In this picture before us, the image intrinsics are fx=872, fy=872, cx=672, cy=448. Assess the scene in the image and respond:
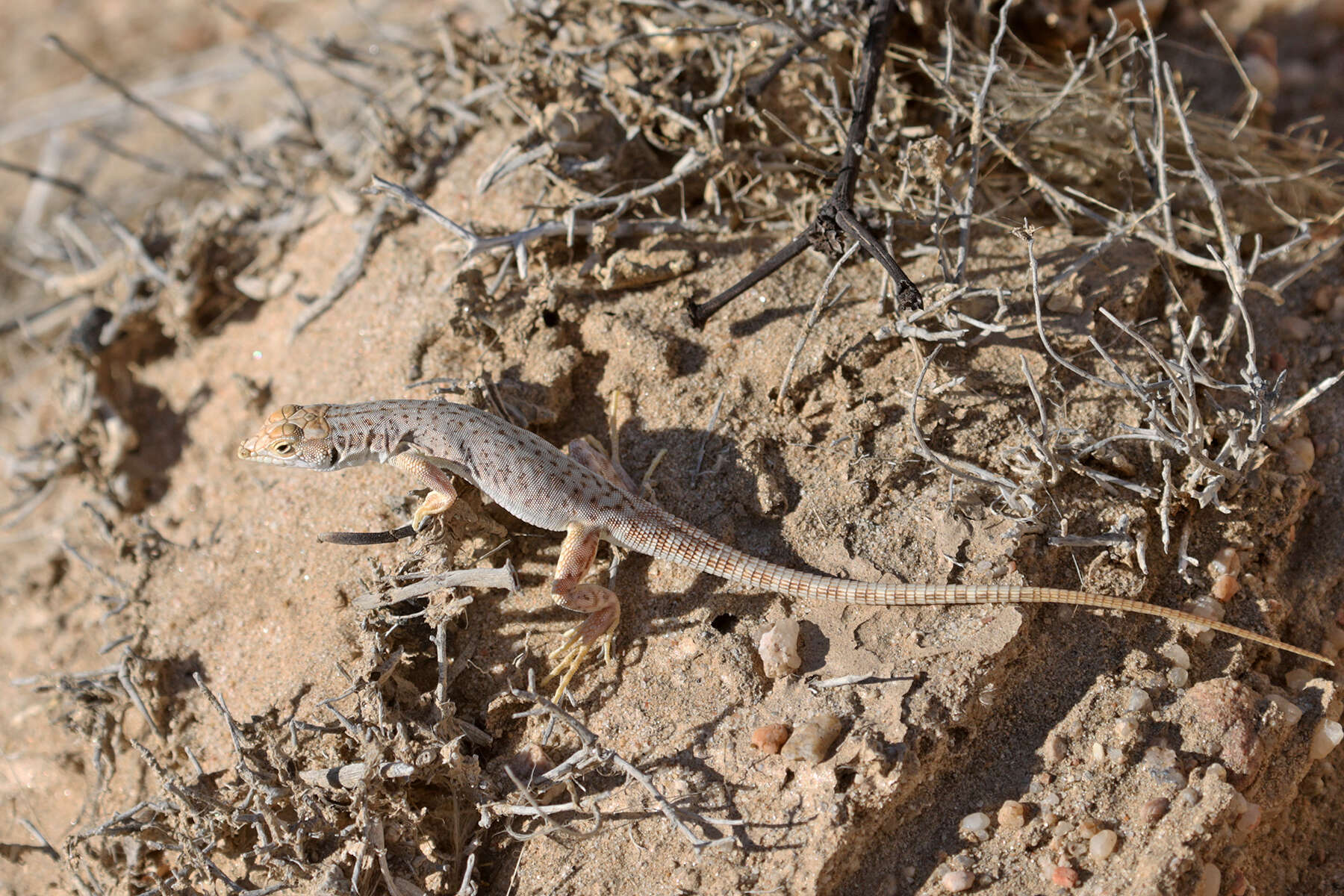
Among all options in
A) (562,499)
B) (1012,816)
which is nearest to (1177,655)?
(1012,816)

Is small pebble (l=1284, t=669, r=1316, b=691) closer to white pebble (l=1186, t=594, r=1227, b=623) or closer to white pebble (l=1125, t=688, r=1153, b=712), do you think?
white pebble (l=1186, t=594, r=1227, b=623)

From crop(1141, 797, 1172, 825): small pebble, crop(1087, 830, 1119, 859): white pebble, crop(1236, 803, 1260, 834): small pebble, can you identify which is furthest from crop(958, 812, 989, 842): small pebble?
crop(1236, 803, 1260, 834): small pebble

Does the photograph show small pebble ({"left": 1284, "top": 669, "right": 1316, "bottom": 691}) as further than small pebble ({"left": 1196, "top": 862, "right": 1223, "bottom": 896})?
Yes

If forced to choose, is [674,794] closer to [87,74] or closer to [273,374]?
[273,374]

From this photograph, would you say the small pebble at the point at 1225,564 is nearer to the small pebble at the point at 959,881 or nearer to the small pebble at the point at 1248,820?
the small pebble at the point at 1248,820

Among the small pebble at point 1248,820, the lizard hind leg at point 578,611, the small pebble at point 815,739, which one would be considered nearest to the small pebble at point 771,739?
the small pebble at point 815,739
